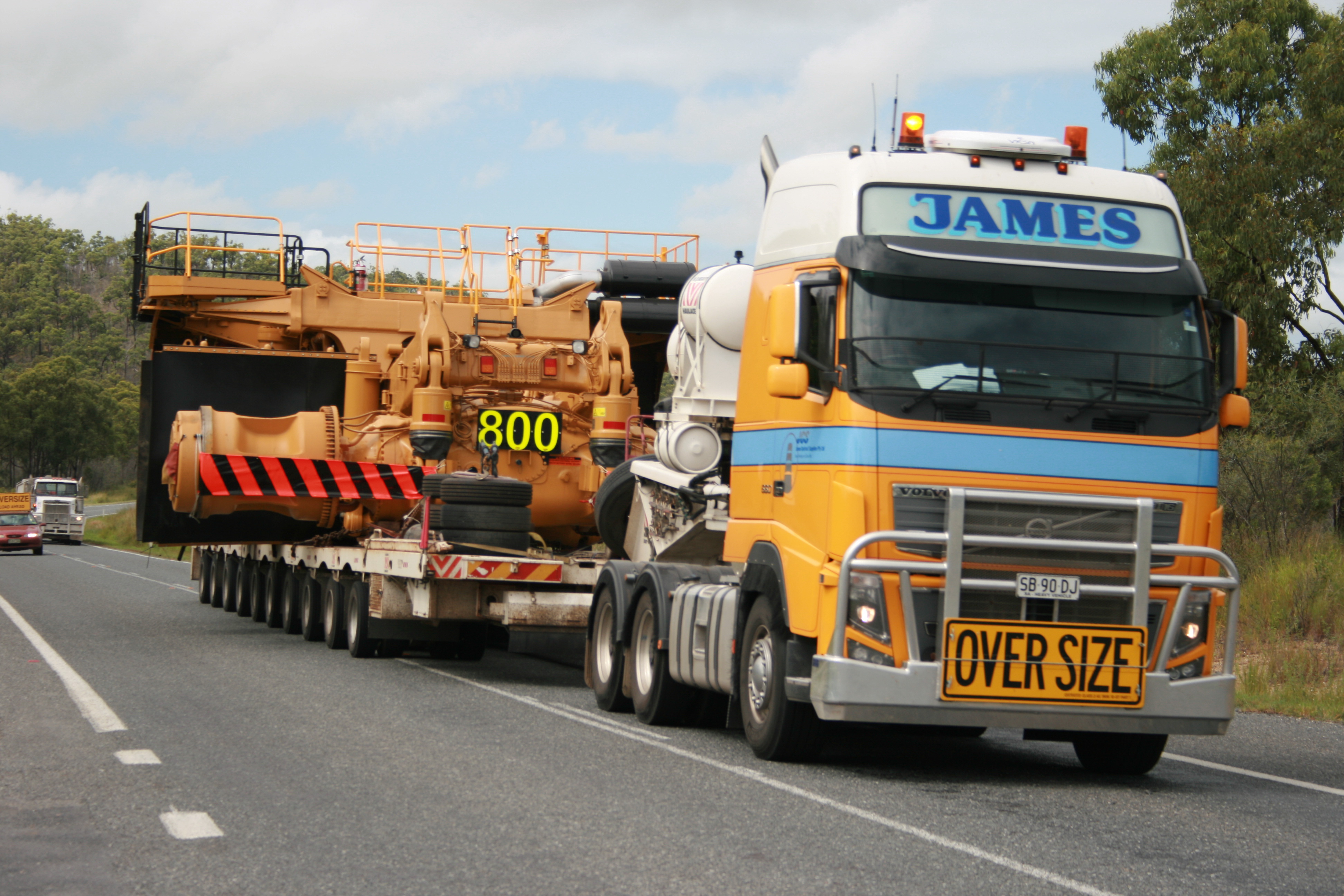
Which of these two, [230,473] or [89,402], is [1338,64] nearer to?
[230,473]

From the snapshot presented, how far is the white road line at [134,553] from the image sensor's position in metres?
47.3

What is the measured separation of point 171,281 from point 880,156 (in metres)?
14.5

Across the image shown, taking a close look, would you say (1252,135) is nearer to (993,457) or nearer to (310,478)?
(310,478)

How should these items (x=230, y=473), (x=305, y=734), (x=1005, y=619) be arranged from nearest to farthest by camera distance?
(x=1005, y=619), (x=305, y=734), (x=230, y=473)

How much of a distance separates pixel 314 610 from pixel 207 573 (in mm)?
8561

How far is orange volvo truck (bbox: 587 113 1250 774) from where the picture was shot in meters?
8.93

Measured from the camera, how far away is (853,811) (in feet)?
26.6

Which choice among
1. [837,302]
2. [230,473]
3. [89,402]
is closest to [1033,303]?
[837,302]

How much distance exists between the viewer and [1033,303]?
938cm

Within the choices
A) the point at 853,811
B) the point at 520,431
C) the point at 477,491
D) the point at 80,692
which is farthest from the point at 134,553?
the point at 853,811

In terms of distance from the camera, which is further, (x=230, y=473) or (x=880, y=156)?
(x=230, y=473)

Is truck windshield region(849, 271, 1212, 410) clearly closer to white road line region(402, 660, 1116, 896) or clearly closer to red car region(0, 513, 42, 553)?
white road line region(402, 660, 1116, 896)

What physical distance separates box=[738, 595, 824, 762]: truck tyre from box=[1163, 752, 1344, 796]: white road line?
8.73 feet

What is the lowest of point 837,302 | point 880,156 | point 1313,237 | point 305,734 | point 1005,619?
point 305,734
